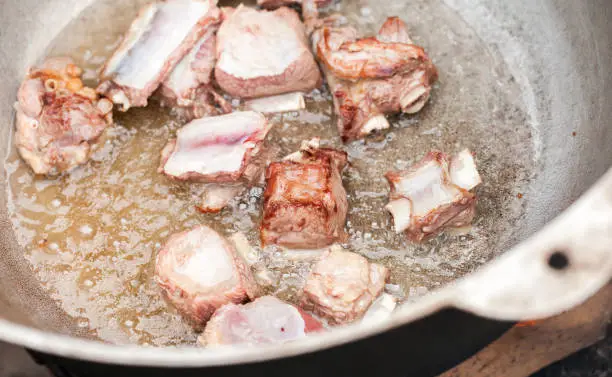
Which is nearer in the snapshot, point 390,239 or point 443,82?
point 390,239

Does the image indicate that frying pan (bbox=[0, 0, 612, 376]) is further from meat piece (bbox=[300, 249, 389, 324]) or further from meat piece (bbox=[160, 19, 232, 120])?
meat piece (bbox=[160, 19, 232, 120])

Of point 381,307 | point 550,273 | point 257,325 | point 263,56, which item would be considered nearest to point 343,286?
point 381,307

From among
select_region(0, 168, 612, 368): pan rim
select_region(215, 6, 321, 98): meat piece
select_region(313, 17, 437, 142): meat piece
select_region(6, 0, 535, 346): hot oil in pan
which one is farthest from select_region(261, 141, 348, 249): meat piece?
select_region(0, 168, 612, 368): pan rim

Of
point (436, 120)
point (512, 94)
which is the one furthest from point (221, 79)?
point (512, 94)

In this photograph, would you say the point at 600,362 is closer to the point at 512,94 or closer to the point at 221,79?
the point at 512,94

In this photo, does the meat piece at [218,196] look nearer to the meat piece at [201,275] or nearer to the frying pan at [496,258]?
the meat piece at [201,275]
